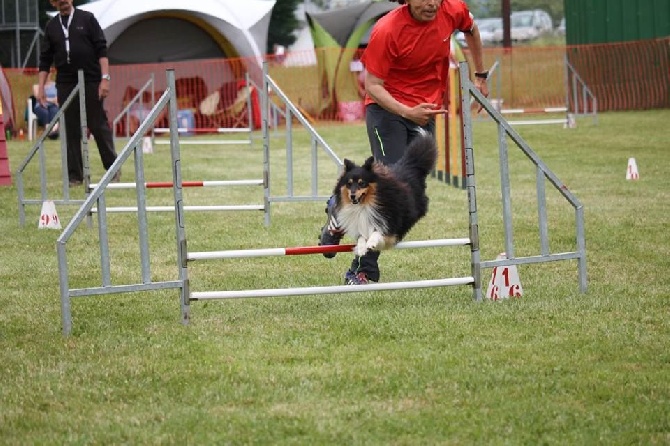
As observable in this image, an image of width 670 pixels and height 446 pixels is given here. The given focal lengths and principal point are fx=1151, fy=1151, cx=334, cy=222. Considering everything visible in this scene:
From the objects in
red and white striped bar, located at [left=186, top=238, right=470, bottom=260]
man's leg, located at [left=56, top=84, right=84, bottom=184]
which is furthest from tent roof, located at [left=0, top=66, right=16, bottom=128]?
red and white striped bar, located at [left=186, top=238, right=470, bottom=260]

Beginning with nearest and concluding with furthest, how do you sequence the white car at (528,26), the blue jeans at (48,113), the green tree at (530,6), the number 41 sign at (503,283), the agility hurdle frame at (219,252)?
the agility hurdle frame at (219,252) → the number 41 sign at (503,283) → the blue jeans at (48,113) → the white car at (528,26) → the green tree at (530,6)

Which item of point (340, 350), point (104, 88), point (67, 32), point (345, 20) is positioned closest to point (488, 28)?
point (345, 20)

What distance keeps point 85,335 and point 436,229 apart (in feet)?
13.6

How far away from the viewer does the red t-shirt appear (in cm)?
598

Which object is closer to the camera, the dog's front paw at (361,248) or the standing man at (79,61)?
the dog's front paw at (361,248)

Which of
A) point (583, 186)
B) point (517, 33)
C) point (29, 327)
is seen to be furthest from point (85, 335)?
point (517, 33)

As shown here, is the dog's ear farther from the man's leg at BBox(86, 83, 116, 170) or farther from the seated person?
the seated person

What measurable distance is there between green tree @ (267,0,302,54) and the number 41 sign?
32.9 meters

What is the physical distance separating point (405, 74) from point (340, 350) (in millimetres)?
1920

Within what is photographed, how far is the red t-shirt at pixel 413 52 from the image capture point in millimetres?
5980

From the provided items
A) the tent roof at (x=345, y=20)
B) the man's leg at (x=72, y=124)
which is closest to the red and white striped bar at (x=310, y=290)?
the man's leg at (x=72, y=124)

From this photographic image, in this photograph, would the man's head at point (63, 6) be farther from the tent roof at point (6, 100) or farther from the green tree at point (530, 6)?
the green tree at point (530, 6)

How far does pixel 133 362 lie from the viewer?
4738 millimetres

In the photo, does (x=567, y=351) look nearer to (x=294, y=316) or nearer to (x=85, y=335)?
(x=294, y=316)
